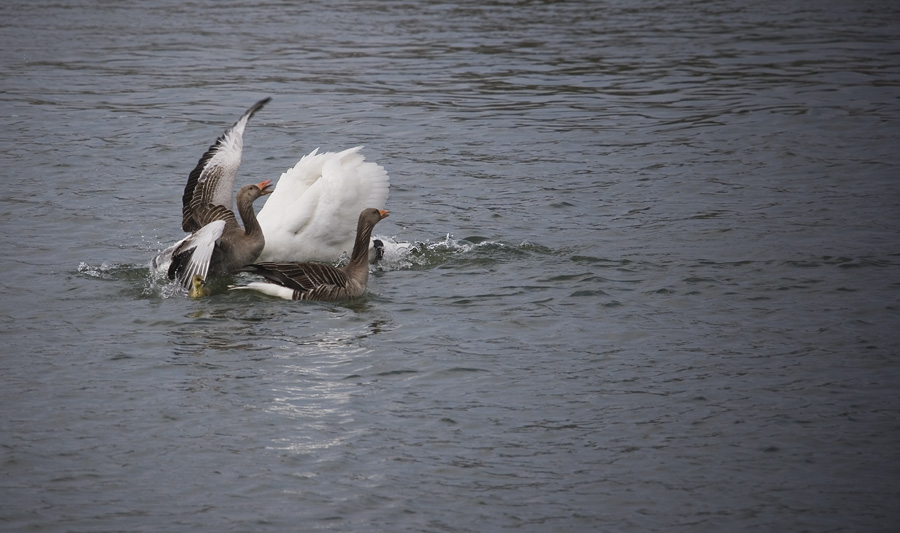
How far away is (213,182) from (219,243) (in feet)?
4.56

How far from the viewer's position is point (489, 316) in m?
9.25

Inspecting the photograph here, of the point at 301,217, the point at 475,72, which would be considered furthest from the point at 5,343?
the point at 475,72

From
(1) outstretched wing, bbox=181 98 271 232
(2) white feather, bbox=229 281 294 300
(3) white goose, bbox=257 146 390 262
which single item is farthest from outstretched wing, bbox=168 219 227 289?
(1) outstretched wing, bbox=181 98 271 232

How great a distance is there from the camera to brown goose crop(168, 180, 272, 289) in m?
9.51

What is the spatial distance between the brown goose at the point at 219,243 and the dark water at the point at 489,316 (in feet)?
1.47

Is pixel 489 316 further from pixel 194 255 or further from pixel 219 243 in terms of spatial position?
pixel 219 243

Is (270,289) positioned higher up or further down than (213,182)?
further down

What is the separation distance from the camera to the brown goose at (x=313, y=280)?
9.72m

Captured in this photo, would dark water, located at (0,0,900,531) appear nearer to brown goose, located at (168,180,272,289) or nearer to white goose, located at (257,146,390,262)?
brown goose, located at (168,180,272,289)

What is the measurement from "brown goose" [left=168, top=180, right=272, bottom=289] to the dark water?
449 millimetres

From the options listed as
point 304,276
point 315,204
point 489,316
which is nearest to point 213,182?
point 315,204

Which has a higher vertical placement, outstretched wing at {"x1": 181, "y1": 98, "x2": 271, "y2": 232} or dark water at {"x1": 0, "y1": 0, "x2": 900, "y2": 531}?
outstretched wing at {"x1": 181, "y1": 98, "x2": 271, "y2": 232}

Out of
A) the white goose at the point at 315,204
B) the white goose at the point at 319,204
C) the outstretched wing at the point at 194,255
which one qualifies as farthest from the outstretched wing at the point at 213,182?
the outstretched wing at the point at 194,255

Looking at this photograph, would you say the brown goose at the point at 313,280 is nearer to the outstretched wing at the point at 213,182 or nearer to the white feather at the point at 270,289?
the white feather at the point at 270,289
